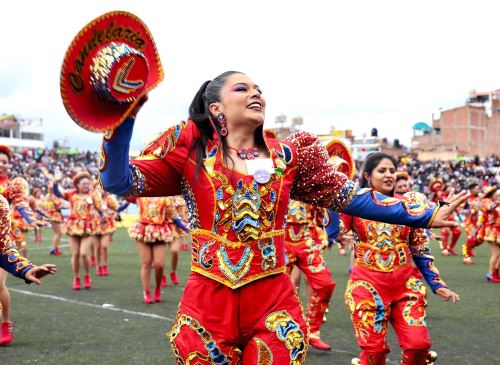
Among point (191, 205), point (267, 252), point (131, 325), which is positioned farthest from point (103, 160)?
point (131, 325)

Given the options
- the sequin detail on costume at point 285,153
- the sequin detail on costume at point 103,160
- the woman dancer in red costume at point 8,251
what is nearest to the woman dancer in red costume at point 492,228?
the woman dancer in red costume at point 8,251

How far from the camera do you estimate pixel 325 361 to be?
7.02 metres

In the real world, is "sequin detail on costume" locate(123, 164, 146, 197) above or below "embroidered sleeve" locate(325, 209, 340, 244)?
above

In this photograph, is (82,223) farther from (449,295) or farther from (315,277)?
(449,295)

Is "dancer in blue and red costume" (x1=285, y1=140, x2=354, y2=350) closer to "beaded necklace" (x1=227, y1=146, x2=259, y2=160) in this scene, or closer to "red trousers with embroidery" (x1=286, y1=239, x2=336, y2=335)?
"red trousers with embroidery" (x1=286, y1=239, x2=336, y2=335)

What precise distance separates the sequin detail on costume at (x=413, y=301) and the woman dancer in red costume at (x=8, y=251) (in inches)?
104

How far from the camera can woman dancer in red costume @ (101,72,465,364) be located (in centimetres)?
340

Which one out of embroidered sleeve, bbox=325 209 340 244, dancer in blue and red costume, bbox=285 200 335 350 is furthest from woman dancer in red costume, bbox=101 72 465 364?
dancer in blue and red costume, bbox=285 200 335 350

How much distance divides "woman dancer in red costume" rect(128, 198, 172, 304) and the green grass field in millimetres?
327

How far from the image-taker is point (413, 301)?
5.56 meters

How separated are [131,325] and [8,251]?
357 cm

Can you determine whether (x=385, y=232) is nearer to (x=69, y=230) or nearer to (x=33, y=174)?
(x=69, y=230)

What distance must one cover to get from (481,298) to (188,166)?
869cm

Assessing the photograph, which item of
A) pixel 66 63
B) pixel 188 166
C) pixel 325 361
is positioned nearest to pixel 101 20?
pixel 66 63
